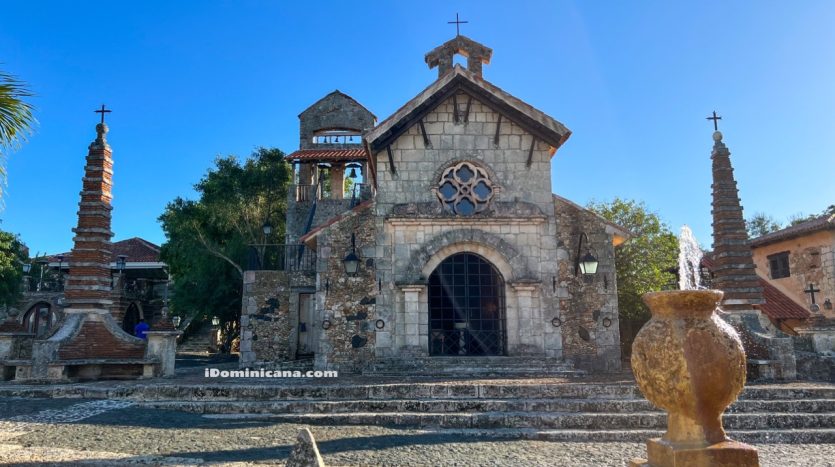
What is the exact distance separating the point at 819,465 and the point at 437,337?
764 centimetres

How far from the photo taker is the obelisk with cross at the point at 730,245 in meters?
12.0

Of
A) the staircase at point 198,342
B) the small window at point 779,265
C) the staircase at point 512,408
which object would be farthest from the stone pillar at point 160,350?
the small window at point 779,265

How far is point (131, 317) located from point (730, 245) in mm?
32689

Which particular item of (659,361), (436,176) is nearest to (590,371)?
(436,176)

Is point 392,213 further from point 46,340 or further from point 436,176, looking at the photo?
point 46,340

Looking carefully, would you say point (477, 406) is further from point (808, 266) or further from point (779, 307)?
point (808, 266)

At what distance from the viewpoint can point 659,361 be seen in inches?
152

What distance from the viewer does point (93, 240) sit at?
1184cm

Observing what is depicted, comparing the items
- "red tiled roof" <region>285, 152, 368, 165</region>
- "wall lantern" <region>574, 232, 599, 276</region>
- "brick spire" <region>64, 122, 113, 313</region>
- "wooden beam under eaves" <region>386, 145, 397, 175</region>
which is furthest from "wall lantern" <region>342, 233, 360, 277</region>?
"red tiled roof" <region>285, 152, 368, 165</region>

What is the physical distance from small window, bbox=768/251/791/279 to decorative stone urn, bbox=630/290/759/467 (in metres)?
22.4

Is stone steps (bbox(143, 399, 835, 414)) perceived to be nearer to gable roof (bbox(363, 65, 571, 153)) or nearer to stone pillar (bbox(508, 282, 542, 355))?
stone pillar (bbox(508, 282, 542, 355))

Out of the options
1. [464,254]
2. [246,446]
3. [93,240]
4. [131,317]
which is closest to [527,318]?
[464,254]

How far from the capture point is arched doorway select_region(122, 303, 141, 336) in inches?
1262

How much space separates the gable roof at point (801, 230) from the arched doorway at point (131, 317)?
3360cm
